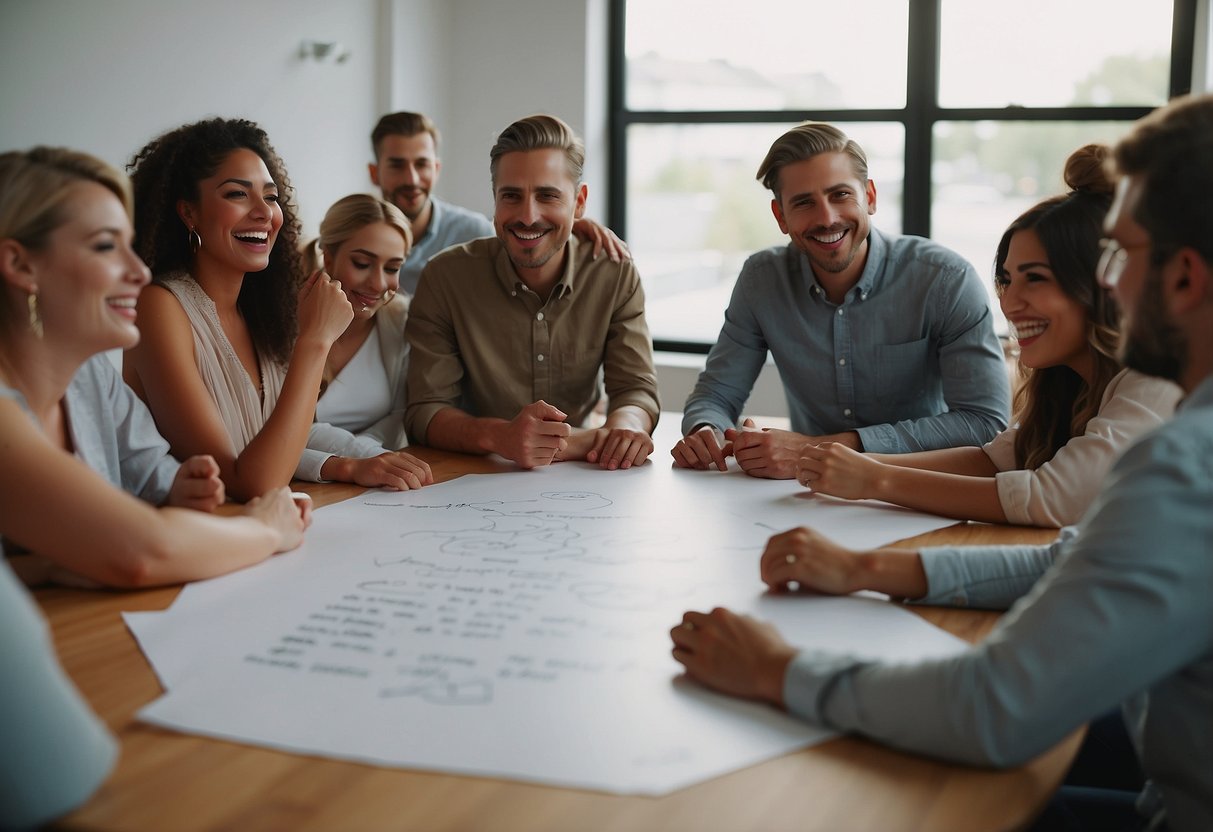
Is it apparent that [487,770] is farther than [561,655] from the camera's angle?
No

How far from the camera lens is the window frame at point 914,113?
167 inches

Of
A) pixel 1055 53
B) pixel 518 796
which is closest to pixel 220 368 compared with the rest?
pixel 518 796

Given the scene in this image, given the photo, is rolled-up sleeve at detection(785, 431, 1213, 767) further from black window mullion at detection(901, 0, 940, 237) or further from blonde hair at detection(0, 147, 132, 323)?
black window mullion at detection(901, 0, 940, 237)

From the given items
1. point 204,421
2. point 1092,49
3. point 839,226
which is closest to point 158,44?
point 204,421

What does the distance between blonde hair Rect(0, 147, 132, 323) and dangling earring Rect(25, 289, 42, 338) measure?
30 millimetres

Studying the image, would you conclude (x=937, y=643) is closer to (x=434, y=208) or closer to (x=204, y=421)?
(x=204, y=421)

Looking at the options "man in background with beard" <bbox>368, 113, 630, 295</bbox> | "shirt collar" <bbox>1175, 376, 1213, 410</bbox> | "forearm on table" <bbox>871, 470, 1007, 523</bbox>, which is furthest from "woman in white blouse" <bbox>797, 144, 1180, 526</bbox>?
"man in background with beard" <bbox>368, 113, 630, 295</bbox>

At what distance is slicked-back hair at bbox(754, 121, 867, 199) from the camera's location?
8.22ft

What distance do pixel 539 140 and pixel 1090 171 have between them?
121cm

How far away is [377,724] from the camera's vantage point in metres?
1.04

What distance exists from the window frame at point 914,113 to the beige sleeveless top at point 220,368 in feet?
9.92

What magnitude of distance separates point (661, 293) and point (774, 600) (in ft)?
12.7

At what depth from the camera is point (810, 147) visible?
8.21 feet

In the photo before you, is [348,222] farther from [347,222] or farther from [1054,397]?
[1054,397]
